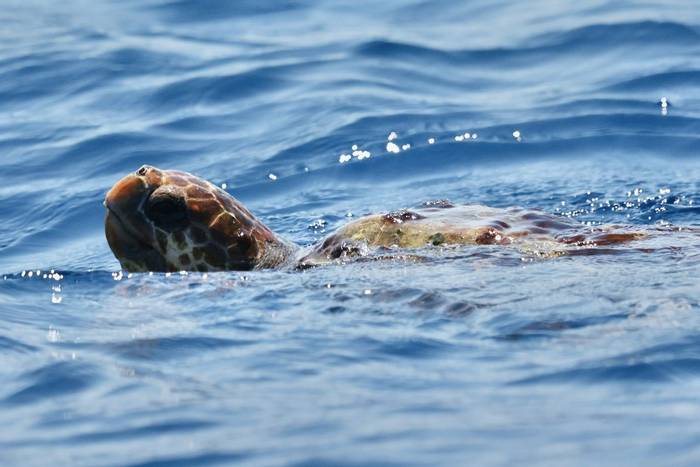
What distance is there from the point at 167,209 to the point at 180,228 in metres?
0.14

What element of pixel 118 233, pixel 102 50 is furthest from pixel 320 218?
pixel 102 50

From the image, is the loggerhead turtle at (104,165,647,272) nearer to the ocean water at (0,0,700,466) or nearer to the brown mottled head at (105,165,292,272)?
the brown mottled head at (105,165,292,272)

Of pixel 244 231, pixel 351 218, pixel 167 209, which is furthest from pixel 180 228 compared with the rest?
pixel 351 218

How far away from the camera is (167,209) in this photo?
6172 mm

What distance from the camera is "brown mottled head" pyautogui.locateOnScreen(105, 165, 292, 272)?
20.0 ft

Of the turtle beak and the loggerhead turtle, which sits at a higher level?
the turtle beak

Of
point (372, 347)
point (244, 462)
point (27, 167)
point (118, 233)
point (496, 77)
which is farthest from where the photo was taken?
point (496, 77)

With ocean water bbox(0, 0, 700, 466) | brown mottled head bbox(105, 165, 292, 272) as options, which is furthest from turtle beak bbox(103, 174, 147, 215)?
ocean water bbox(0, 0, 700, 466)

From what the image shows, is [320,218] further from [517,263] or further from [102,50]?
[102,50]

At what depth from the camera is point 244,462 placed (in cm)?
373

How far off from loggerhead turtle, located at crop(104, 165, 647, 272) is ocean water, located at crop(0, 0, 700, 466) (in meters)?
0.19

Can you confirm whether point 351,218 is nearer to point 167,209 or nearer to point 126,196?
point 167,209

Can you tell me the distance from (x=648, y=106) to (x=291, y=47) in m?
4.07

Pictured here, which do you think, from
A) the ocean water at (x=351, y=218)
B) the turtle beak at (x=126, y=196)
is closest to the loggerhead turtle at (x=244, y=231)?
the turtle beak at (x=126, y=196)
